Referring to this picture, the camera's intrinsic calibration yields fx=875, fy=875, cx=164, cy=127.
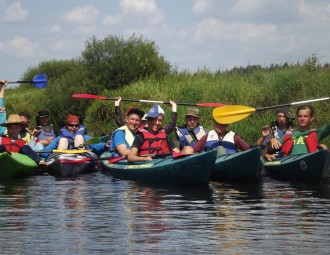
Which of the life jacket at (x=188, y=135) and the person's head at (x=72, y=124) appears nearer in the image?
the life jacket at (x=188, y=135)

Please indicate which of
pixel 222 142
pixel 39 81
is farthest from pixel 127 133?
pixel 39 81

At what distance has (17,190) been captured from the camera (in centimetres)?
1189

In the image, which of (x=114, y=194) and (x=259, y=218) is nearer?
(x=259, y=218)

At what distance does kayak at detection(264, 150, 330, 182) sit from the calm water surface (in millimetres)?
182

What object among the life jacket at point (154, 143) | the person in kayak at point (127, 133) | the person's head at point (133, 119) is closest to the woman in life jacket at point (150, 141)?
the life jacket at point (154, 143)

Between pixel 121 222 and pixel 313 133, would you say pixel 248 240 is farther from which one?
pixel 313 133

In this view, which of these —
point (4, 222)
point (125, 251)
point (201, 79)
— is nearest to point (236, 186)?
point (4, 222)

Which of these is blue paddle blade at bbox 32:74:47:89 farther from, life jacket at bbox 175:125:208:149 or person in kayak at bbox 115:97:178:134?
Answer: life jacket at bbox 175:125:208:149

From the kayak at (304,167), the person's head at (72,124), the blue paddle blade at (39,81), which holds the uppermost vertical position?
the blue paddle blade at (39,81)

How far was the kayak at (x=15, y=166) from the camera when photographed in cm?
1294

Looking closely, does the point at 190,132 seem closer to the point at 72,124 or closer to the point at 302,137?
the point at 72,124

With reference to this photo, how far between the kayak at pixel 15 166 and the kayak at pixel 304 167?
12.1 ft

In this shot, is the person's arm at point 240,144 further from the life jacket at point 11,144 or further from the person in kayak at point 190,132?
the life jacket at point 11,144

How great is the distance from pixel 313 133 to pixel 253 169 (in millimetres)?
982
